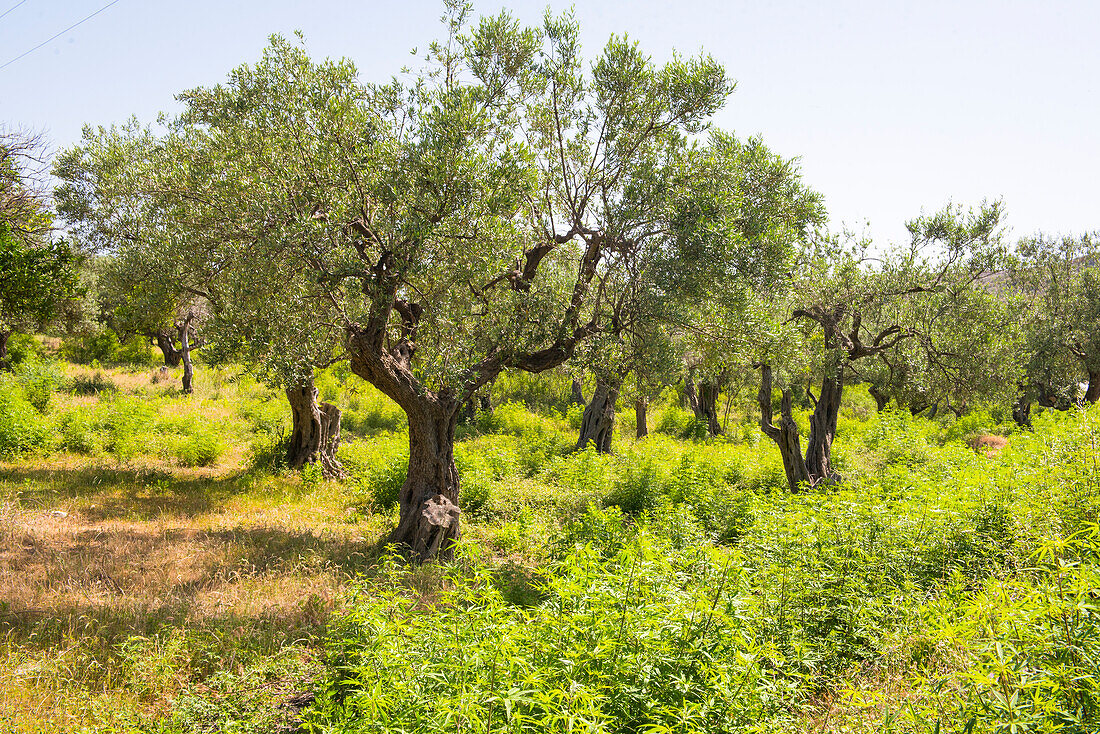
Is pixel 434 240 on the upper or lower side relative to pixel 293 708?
upper

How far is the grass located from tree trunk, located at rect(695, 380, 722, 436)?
1437 centimetres

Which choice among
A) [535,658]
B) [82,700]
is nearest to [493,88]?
[535,658]

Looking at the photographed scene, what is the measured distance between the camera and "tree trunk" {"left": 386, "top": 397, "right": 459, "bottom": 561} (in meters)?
10.3

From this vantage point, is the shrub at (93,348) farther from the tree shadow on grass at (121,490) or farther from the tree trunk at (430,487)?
the tree trunk at (430,487)

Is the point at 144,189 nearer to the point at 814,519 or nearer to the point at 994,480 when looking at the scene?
the point at 814,519

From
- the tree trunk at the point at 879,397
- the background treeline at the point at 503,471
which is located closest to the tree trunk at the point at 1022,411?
the tree trunk at the point at 879,397

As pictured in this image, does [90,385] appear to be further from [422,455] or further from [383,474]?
[422,455]

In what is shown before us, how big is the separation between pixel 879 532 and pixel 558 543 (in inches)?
195

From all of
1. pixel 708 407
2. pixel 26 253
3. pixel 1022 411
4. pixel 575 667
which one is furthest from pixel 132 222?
pixel 1022 411

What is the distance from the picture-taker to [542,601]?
6477 mm

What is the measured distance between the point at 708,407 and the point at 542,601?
82.4 feet

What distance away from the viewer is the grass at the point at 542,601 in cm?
358

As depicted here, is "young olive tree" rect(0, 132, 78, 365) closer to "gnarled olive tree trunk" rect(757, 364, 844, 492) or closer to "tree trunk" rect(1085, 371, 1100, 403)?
"gnarled olive tree trunk" rect(757, 364, 844, 492)

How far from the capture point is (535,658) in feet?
13.6
